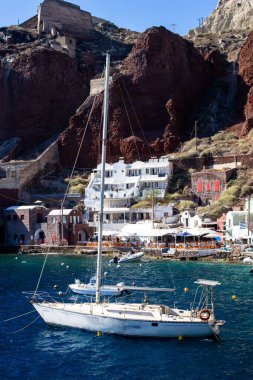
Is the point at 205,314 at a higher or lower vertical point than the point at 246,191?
lower

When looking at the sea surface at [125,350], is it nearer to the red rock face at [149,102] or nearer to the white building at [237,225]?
the white building at [237,225]

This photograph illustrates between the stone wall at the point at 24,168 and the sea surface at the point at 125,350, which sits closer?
the sea surface at the point at 125,350

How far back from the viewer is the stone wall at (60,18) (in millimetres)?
152250

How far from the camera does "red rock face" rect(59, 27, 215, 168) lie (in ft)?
379

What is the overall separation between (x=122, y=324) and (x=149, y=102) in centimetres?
9117

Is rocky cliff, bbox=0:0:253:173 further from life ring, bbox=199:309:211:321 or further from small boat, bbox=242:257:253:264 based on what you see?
life ring, bbox=199:309:211:321

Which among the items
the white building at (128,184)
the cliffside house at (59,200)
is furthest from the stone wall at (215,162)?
the cliffside house at (59,200)

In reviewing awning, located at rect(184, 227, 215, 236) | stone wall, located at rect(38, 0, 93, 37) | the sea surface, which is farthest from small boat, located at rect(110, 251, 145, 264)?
stone wall, located at rect(38, 0, 93, 37)

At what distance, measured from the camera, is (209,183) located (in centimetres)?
9719

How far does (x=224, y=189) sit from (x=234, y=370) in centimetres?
6681

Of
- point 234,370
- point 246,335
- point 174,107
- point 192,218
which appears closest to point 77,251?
point 192,218

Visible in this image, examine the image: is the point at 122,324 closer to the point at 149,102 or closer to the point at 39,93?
the point at 149,102

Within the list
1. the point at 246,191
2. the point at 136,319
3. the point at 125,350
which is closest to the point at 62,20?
the point at 246,191

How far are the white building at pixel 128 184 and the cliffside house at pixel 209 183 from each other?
6046 millimetres
